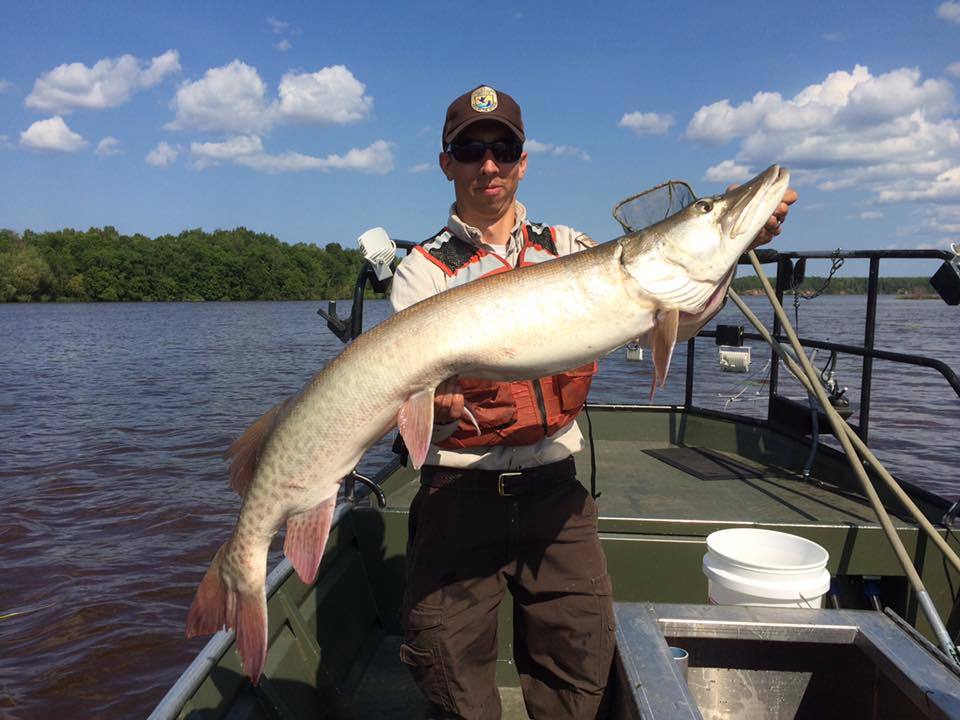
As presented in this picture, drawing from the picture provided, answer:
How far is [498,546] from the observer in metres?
2.71

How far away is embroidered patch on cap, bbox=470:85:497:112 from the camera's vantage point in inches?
113

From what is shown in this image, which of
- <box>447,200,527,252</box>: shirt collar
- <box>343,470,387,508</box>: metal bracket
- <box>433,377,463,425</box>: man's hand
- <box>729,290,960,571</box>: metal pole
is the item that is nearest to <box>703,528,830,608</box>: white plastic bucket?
<box>729,290,960,571</box>: metal pole

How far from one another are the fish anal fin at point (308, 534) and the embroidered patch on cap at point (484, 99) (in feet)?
5.46

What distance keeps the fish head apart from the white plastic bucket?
1.36 m

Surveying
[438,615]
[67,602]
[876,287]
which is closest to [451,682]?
[438,615]

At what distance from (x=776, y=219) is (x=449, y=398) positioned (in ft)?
4.31

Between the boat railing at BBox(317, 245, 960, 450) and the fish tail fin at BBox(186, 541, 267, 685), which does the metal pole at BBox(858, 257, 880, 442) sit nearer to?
the boat railing at BBox(317, 245, 960, 450)

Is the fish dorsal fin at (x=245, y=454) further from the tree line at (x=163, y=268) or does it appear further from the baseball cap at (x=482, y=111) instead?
the tree line at (x=163, y=268)

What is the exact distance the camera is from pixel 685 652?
7.30 ft

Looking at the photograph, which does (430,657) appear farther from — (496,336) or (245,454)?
(496,336)

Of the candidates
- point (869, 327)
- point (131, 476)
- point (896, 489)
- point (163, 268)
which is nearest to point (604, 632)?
point (896, 489)

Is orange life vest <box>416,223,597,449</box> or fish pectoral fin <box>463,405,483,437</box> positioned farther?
orange life vest <box>416,223,597,449</box>

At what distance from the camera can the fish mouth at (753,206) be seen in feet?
7.52

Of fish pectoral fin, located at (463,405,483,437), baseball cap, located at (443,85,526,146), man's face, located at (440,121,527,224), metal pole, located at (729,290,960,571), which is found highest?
baseball cap, located at (443,85,526,146)
